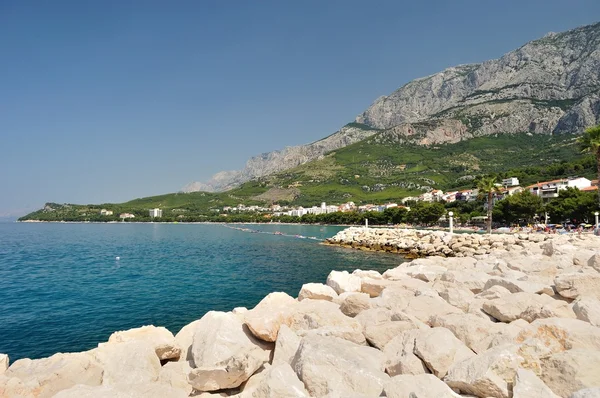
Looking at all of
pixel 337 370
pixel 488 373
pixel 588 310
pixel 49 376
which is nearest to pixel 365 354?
pixel 337 370

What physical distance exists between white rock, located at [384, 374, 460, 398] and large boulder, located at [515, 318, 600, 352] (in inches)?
94.7

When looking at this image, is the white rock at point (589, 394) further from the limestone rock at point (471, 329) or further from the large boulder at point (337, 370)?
the limestone rock at point (471, 329)

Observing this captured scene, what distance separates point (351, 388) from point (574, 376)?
2931 mm

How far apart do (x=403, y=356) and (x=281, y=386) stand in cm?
208

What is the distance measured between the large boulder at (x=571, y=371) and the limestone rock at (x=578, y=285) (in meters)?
4.70

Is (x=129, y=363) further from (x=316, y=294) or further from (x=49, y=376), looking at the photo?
(x=316, y=294)

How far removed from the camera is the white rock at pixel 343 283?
37.9 ft

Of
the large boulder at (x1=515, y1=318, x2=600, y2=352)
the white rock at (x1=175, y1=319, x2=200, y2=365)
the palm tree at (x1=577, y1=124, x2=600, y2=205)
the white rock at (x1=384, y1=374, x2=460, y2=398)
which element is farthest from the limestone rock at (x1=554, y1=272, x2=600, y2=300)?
the palm tree at (x1=577, y1=124, x2=600, y2=205)

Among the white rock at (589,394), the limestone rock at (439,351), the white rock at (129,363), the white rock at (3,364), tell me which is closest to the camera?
the white rock at (589,394)

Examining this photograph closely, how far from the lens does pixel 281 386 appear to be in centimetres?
499

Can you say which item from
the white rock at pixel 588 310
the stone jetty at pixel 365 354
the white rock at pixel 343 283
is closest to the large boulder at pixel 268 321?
the stone jetty at pixel 365 354

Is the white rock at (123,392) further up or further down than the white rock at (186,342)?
further up

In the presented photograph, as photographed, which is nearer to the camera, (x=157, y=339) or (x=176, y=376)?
(x=176, y=376)

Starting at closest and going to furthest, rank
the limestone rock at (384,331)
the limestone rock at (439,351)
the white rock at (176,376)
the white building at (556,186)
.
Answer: the limestone rock at (439,351), the white rock at (176,376), the limestone rock at (384,331), the white building at (556,186)
